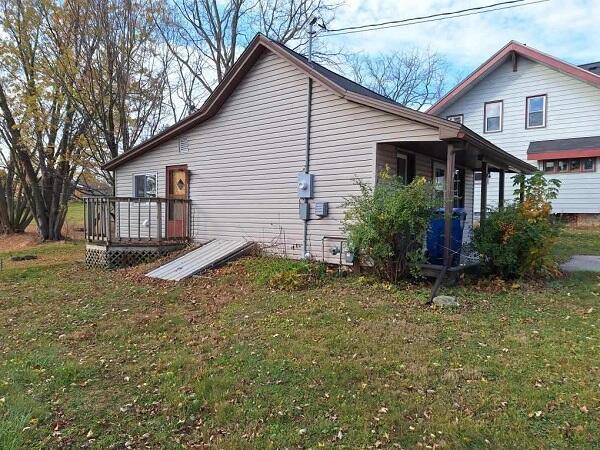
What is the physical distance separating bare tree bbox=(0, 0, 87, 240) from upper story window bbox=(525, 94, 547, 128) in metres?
16.2

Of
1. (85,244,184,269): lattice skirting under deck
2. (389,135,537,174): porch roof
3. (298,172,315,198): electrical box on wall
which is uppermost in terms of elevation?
(389,135,537,174): porch roof

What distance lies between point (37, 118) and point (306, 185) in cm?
1270

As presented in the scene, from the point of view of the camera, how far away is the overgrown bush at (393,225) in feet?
22.5

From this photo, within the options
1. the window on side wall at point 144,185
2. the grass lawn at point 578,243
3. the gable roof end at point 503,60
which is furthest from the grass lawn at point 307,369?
the gable roof end at point 503,60

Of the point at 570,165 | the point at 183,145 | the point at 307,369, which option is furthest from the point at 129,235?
the point at 570,165

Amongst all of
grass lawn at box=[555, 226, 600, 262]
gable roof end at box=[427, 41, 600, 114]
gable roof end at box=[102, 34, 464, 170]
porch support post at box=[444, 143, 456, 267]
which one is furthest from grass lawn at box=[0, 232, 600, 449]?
gable roof end at box=[427, 41, 600, 114]

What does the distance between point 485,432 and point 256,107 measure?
8.73 metres

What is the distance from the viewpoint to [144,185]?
12875 mm

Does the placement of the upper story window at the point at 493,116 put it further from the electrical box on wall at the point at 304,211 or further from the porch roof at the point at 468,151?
the electrical box on wall at the point at 304,211

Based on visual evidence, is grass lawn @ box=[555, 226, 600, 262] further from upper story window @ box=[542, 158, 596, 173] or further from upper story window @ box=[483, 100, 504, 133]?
upper story window @ box=[483, 100, 504, 133]

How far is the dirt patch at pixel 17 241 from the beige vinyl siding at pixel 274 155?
9.19m

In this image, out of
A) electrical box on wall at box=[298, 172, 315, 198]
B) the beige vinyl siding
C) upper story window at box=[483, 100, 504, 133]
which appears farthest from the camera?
upper story window at box=[483, 100, 504, 133]

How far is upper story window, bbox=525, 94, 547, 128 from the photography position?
54.1ft

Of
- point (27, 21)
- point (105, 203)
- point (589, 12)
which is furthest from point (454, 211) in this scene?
point (27, 21)
